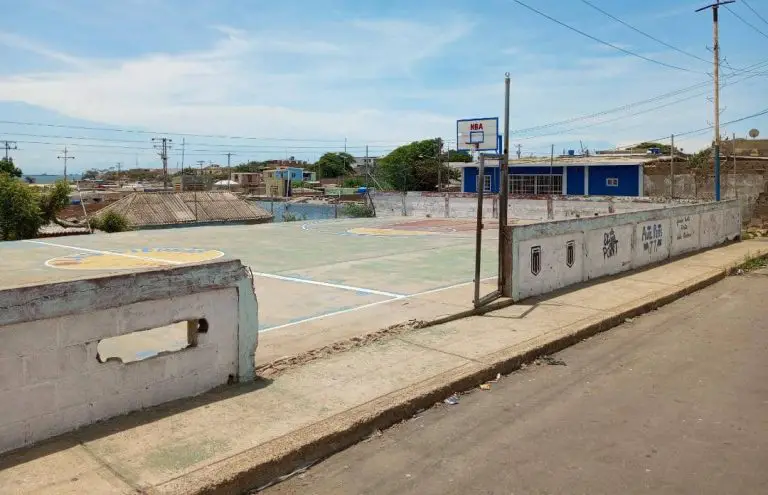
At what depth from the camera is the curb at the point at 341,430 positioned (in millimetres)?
4555

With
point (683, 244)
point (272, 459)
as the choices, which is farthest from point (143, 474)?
point (683, 244)

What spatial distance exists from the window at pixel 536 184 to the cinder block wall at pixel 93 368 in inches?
1726

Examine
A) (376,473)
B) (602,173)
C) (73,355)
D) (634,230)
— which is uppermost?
(602,173)

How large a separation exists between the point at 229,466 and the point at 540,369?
13.9ft

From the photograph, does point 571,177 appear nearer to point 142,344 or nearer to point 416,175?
point 416,175

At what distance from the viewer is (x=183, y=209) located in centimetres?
4994

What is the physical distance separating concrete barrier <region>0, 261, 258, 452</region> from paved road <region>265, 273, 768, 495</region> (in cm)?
165

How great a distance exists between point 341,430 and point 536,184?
46455 millimetres

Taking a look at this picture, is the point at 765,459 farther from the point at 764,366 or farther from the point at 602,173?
the point at 602,173

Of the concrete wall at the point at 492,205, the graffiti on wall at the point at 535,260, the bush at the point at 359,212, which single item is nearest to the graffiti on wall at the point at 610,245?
the graffiti on wall at the point at 535,260

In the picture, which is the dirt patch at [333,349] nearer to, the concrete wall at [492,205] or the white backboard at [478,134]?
the white backboard at [478,134]

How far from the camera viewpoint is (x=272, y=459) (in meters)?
4.84

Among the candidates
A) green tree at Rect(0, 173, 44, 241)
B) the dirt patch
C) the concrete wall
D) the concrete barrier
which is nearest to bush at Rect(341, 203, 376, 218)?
the concrete wall

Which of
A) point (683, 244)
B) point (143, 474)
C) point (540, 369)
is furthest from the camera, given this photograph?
point (683, 244)
